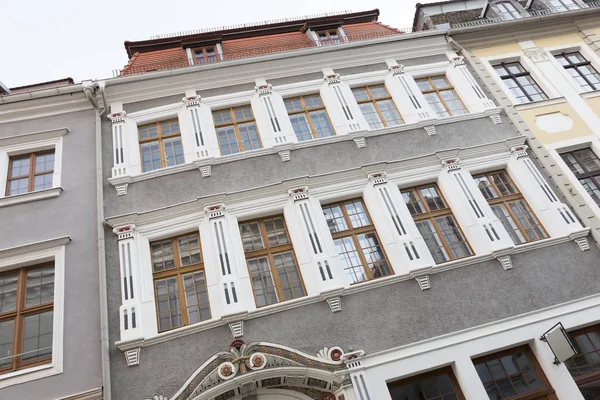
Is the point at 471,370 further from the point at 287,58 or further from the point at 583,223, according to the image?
the point at 287,58

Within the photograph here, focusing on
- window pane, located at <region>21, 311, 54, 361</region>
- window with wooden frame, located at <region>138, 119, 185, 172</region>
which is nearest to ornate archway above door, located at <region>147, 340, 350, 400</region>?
window pane, located at <region>21, 311, 54, 361</region>

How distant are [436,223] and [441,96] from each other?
406 cm

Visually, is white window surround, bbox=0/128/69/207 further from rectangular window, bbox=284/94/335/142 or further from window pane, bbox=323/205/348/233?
window pane, bbox=323/205/348/233

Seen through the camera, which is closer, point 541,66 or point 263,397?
point 263,397

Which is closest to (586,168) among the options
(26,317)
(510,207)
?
(510,207)

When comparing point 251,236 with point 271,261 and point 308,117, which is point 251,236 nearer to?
point 271,261

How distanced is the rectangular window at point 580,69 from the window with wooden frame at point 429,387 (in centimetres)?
906

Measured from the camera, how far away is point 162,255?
8516 mm

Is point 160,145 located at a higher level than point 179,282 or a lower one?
higher

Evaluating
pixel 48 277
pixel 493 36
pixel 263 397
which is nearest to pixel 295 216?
pixel 263 397

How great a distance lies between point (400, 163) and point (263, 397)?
570cm

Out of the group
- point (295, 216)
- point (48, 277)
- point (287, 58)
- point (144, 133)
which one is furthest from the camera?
point (287, 58)

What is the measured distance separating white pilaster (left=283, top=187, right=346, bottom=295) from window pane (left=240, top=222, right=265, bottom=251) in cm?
66

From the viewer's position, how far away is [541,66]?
1184cm
